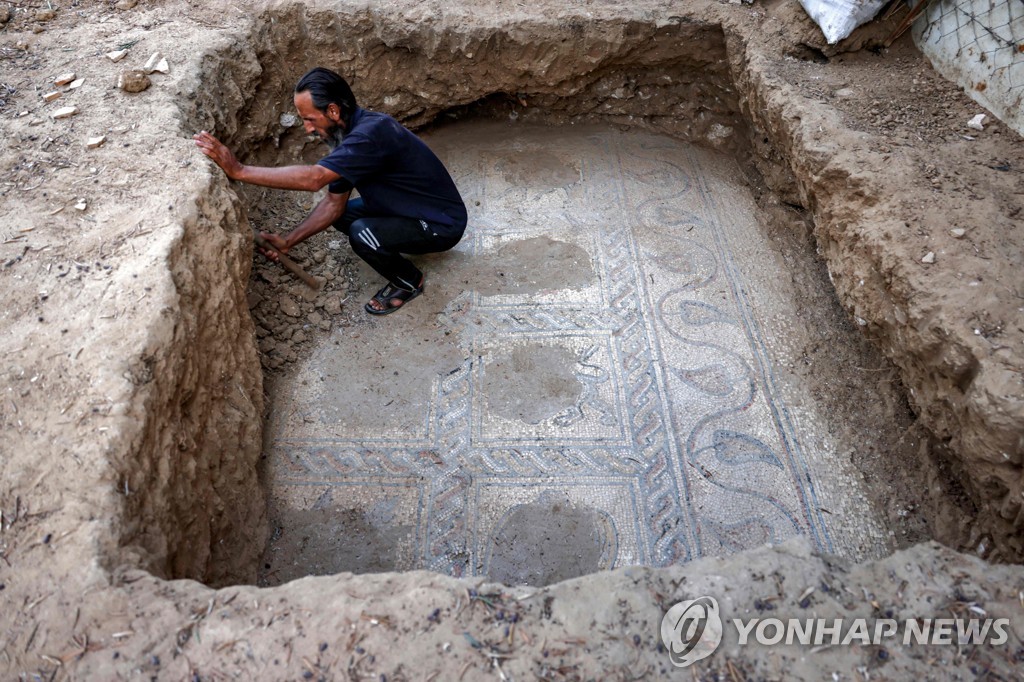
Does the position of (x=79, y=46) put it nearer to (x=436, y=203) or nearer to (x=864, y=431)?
(x=436, y=203)

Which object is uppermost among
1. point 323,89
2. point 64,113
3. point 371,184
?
point 323,89

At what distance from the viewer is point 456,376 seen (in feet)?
10.6

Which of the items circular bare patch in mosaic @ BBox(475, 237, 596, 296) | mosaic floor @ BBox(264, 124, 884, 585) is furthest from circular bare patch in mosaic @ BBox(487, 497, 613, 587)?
circular bare patch in mosaic @ BBox(475, 237, 596, 296)

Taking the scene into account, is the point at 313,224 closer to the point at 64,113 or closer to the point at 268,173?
the point at 268,173

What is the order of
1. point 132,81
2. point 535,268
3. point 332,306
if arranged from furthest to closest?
point 535,268 < point 332,306 < point 132,81

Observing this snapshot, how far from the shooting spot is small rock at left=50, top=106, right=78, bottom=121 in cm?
317

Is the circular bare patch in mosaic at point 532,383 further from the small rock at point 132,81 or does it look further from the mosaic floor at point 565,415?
the small rock at point 132,81

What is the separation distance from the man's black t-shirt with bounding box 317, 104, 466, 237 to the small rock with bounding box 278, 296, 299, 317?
562 mm

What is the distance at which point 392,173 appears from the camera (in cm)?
335

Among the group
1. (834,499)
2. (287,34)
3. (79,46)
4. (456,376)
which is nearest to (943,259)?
(834,499)

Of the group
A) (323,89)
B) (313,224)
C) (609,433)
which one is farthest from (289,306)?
(609,433)

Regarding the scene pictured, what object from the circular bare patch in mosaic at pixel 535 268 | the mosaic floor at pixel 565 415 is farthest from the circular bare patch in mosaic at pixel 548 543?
the circular bare patch in mosaic at pixel 535 268

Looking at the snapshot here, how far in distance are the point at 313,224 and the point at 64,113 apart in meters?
1.13

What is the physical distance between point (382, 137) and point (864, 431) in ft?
7.67
